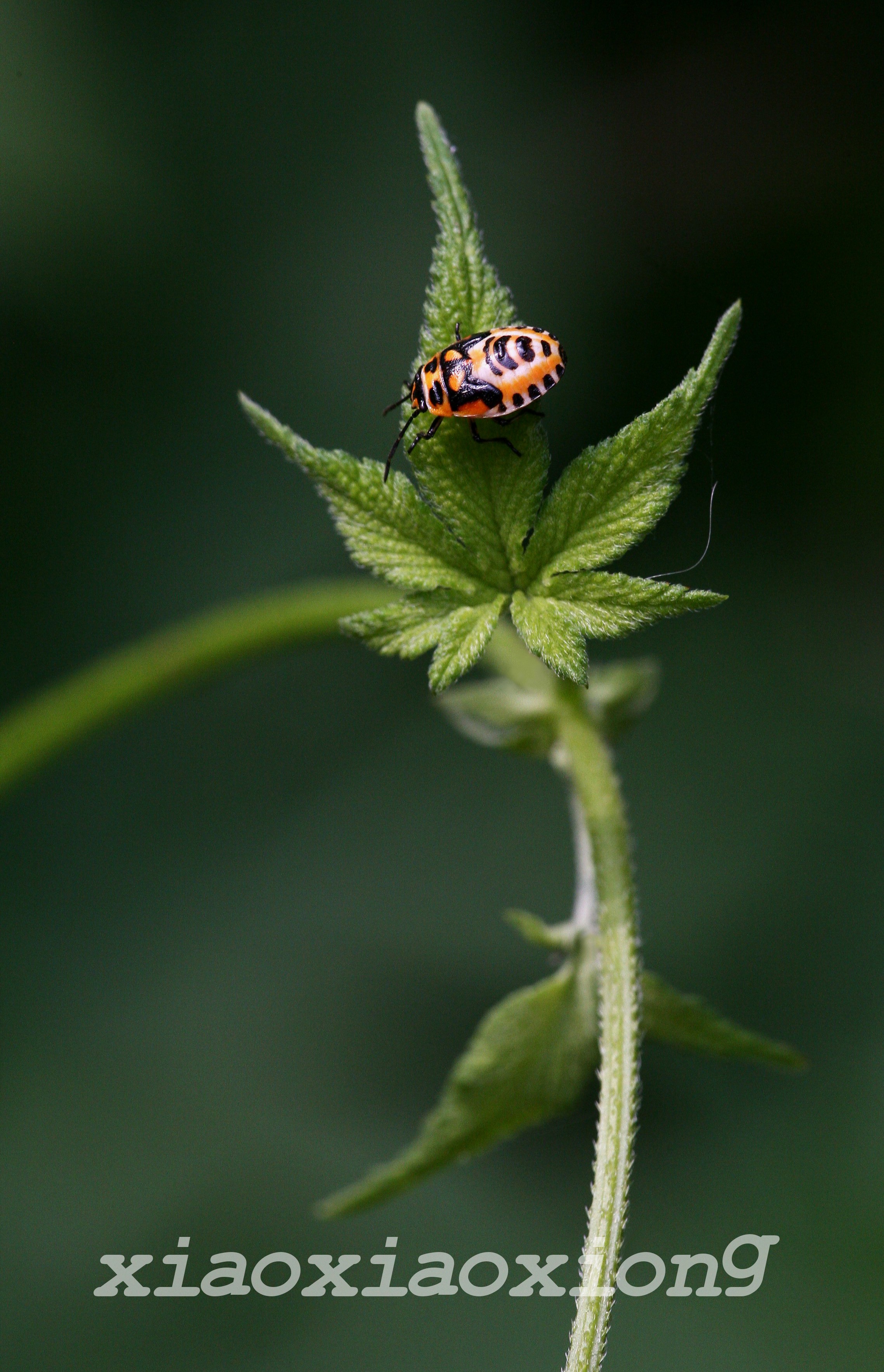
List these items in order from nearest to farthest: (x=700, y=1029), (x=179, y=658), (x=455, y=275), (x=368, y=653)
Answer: (x=455, y=275)
(x=700, y=1029)
(x=179, y=658)
(x=368, y=653)

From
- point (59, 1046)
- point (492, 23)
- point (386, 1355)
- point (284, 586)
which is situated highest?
point (492, 23)

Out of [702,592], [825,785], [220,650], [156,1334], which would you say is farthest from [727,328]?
[156,1334]

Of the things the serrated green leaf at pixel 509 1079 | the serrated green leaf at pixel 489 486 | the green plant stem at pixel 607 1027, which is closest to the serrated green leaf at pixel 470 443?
the serrated green leaf at pixel 489 486

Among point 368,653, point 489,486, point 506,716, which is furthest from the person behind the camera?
point 368,653

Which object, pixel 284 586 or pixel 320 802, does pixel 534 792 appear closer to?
pixel 320 802

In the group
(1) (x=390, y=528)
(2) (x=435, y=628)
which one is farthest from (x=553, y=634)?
(1) (x=390, y=528)

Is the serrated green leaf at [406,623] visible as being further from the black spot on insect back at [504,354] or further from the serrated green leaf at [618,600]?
the black spot on insect back at [504,354]

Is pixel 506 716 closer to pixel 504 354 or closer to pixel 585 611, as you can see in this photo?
pixel 585 611
